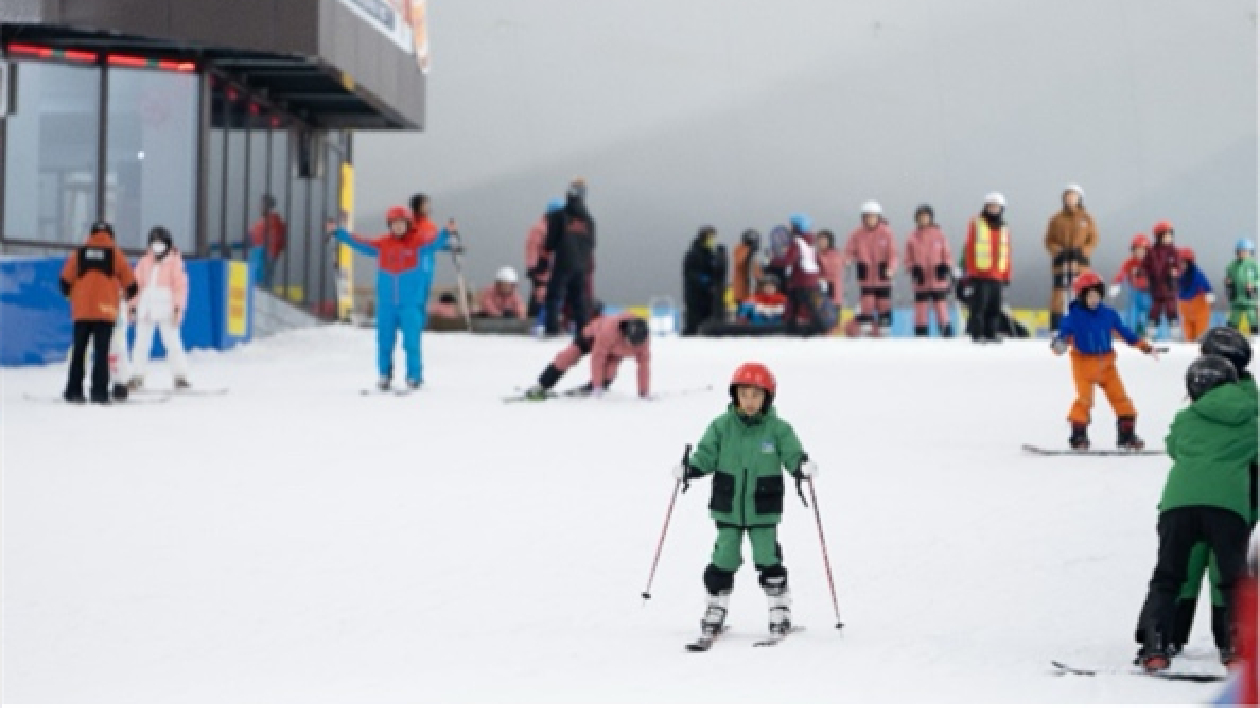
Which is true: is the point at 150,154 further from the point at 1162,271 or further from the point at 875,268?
the point at 1162,271

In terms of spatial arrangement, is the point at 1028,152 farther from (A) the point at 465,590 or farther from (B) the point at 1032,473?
(A) the point at 465,590

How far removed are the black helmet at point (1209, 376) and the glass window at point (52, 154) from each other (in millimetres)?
17419

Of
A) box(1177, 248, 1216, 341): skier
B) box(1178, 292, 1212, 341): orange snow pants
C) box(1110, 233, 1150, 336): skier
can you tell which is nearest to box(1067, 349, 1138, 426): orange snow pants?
box(1177, 248, 1216, 341): skier

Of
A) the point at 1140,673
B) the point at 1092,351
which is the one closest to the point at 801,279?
the point at 1092,351

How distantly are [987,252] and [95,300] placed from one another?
34.6 feet

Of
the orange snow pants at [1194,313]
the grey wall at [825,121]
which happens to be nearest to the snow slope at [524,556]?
Answer: the orange snow pants at [1194,313]

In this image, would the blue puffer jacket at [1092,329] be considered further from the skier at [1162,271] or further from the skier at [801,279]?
the skier at [1162,271]

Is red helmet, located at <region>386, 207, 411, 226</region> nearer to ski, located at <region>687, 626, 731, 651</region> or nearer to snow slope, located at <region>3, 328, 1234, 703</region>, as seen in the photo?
snow slope, located at <region>3, 328, 1234, 703</region>

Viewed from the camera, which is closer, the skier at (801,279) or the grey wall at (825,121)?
the skier at (801,279)

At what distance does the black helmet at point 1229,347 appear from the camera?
7.09m

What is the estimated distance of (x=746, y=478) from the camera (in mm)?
7398

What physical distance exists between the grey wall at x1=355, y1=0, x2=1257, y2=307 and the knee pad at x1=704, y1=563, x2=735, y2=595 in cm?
3311

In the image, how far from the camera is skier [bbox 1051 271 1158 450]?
12991 millimetres

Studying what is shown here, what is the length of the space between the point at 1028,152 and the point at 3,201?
77.4 ft
